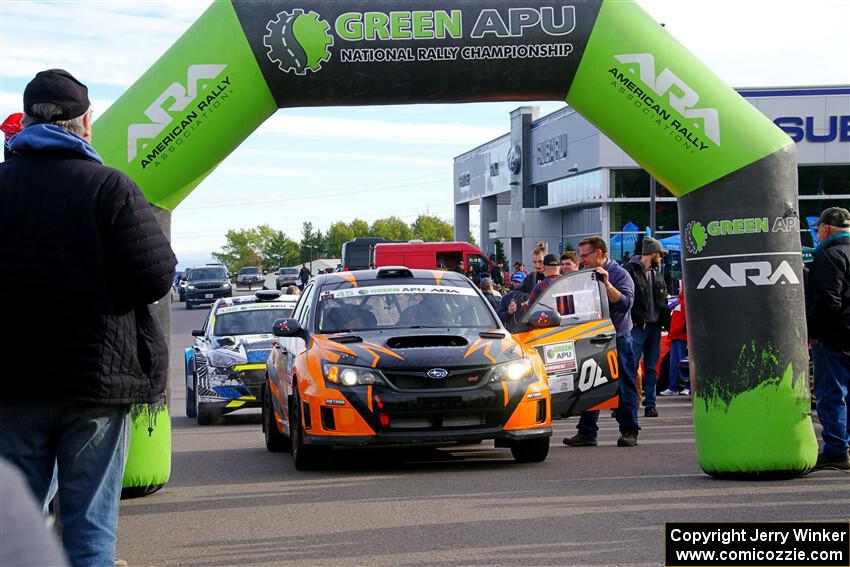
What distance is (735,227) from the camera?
8.48m

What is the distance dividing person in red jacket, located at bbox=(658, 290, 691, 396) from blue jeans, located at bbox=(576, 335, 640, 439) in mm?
4439

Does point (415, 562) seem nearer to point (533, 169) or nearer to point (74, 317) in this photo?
point (74, 317)

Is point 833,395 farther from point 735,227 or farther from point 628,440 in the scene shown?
point 628,440

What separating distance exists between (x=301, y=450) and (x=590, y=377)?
2707 millimetres

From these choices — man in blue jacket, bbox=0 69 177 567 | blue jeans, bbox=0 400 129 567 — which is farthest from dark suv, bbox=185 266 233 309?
blue jeans, bbox=0 400 129 567

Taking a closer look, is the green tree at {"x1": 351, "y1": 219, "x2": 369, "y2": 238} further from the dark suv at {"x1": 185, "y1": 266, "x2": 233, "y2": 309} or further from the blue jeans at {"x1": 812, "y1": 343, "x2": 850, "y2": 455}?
the blue jeans at {"x1": 812, "y1": 343, "x2": 850, "y2": 455}

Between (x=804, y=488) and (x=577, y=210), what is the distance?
45.4 m

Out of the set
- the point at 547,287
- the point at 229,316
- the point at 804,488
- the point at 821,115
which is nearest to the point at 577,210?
the point at 821,115

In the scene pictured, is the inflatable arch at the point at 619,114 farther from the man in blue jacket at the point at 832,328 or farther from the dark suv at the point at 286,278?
the dark suv at the point at 286,278

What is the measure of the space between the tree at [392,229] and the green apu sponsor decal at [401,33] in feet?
471

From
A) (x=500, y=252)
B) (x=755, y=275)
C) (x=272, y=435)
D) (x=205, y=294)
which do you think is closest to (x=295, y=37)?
(x=755, y=275)

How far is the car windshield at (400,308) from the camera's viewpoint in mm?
10312

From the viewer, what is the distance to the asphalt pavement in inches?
254

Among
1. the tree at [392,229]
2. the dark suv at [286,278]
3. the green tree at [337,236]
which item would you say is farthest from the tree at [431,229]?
the dark suv at [286,278]
